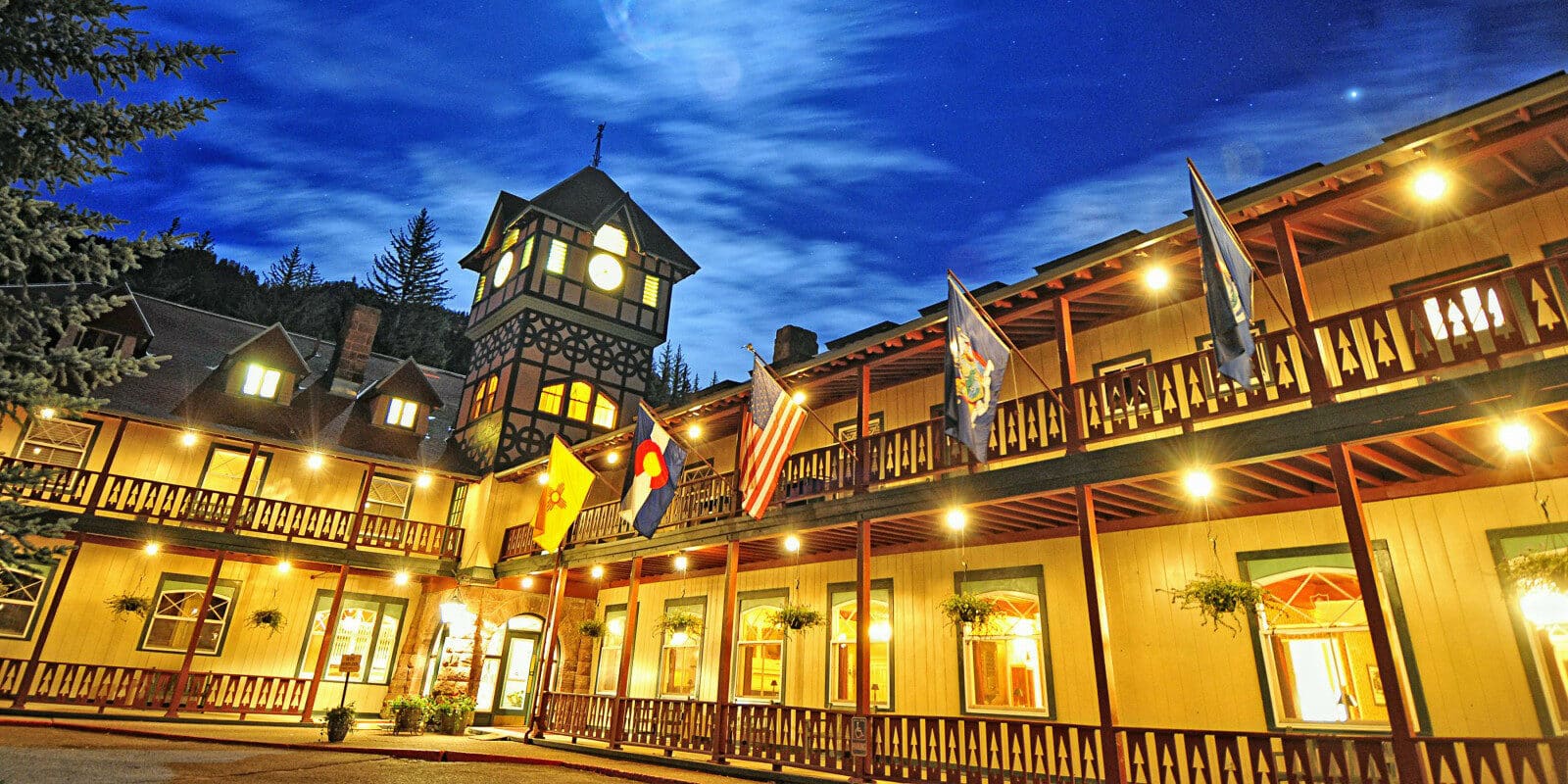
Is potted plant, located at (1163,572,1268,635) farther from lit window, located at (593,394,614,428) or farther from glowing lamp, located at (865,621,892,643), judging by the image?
lit window, located at (593,394,614,428)

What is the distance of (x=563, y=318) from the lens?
93.4 feet

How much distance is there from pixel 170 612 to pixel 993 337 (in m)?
23.5

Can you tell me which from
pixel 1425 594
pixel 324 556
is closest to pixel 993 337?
pixel 1425 594

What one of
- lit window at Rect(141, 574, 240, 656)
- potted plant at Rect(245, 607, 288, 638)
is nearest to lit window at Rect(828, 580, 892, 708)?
potted plant at Rect(245, 607, 288, 638)

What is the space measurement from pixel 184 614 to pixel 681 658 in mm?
13891

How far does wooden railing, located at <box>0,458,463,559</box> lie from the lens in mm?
19828

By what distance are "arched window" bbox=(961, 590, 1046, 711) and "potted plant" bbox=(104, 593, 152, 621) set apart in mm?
20828

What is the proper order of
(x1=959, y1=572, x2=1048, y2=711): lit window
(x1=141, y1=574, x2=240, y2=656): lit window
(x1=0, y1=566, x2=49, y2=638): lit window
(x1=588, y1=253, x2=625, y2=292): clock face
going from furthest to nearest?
1. (x1=588, y1=253, x2=625, y2=292): clock face
2. (x1=141, y1=574, x2=240, y2=656): lit window
3. (x1=0, y1=566, x2=49, y2=638): lit window
4. (x1=959, y1=572, x2=1048, y2=711): lit window

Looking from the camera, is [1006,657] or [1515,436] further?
[1006,657]

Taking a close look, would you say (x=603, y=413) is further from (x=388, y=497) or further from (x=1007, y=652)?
(x=1007, y=652)

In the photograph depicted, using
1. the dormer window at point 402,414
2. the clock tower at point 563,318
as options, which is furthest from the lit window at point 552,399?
the dormer window at point 402,414

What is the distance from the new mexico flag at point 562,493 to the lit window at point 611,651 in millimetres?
5264

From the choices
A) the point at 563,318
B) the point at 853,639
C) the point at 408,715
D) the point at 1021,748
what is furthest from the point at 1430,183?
the point at 563,318

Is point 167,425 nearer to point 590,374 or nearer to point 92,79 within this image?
point 590,374
